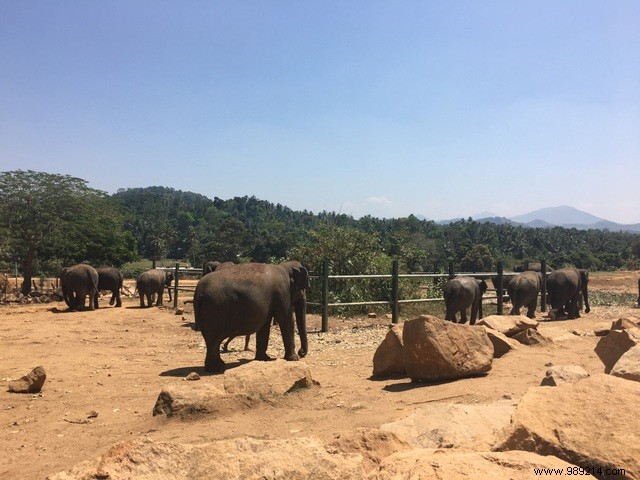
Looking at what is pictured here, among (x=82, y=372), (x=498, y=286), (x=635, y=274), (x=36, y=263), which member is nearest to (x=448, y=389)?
(x=82, y=372)

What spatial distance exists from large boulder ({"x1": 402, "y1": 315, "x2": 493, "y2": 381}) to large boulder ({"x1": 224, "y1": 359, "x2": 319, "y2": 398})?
1357 millimetres

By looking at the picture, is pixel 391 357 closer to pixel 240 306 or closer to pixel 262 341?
pixel 240 306

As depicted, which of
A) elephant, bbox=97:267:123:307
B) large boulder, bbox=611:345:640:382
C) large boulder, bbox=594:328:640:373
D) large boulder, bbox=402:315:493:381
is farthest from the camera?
elephant, bbox=97:267:123:307

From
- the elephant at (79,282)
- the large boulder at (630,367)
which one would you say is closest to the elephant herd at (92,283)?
the elephant at (79,282)

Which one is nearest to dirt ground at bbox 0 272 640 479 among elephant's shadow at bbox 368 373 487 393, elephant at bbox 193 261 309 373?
elephant's shadow at bbox 368 373 487 393

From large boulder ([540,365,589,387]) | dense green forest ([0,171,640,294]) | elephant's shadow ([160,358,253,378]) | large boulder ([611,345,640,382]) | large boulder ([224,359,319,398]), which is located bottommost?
elephant's shadow ([160,358,253,378])

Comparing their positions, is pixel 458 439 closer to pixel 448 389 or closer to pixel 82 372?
pixel 448 389

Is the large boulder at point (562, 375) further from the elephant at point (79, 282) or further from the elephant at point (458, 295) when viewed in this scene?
the elephant at point (79, 282)

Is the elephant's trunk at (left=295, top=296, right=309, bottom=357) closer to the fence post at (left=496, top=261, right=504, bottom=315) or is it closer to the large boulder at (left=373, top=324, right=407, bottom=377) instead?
the large boulder at (left=373, top=324, right=407, bottom=377)

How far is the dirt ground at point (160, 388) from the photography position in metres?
5.36

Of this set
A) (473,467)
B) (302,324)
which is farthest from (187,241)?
(473,467)

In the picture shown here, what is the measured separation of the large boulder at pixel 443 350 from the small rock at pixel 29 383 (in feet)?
15.8

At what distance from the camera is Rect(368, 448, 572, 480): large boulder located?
9.03 feet

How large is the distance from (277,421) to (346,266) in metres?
14.3
